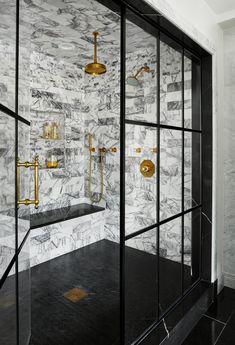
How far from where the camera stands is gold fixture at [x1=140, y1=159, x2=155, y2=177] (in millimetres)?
1674

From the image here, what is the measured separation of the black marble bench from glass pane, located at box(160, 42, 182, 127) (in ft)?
5.67

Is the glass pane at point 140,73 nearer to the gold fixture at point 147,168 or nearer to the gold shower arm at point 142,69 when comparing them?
the gold shower arm at point 142,69

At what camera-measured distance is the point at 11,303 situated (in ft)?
3.22

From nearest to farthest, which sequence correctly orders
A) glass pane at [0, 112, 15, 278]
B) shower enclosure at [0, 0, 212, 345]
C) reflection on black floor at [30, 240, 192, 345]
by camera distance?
glass pane at [0, 112, 15, 278], shower enclosure at [0, 0, 212, 345], reflection on black floor at [30, 240, 192, 345]

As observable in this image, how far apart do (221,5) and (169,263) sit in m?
2.09

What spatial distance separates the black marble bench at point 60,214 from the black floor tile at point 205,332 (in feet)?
5.55

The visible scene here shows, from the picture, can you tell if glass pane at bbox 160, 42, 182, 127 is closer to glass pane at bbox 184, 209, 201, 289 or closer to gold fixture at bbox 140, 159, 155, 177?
gold fixture at bbox 140, 159, 155, 177

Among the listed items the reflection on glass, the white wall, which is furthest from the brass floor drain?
the reflection on glass

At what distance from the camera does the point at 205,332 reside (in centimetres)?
195

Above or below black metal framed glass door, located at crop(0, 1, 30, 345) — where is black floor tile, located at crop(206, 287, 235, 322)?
below

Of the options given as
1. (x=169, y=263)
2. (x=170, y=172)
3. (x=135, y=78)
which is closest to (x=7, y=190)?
(x=135, y=78)

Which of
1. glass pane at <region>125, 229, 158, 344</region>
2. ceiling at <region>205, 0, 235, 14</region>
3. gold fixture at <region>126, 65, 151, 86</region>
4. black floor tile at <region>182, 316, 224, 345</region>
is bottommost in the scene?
black floor tile at <region>182, 316, 224, 345</region>

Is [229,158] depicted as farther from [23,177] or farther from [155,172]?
[23,177]

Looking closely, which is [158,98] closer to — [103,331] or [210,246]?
[210,246]
